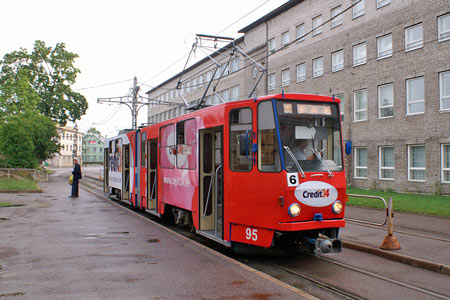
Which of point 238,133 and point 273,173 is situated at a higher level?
point 238,133

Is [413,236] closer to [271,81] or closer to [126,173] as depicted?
[126,173]

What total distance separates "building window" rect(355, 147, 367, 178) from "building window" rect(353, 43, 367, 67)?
5315 mm

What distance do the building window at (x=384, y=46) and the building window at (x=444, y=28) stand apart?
10.4 ft

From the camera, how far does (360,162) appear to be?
86.8 feet

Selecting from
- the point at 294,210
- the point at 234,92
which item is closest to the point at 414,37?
the point at 294,210

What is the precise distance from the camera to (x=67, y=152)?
12044cm

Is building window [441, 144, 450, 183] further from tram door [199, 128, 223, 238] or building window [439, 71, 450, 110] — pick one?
tram door [199, 128, 223, 238]

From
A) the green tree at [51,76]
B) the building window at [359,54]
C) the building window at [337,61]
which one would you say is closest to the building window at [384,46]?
the building window at [359,54]

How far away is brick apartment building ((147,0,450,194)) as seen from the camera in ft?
70.3

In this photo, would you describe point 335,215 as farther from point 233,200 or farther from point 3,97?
point 3,97

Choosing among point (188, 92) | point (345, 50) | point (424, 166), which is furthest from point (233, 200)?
point (188, 92)

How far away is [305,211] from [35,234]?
6.58m

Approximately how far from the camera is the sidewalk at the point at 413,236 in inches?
317

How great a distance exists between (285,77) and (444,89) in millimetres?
14700
